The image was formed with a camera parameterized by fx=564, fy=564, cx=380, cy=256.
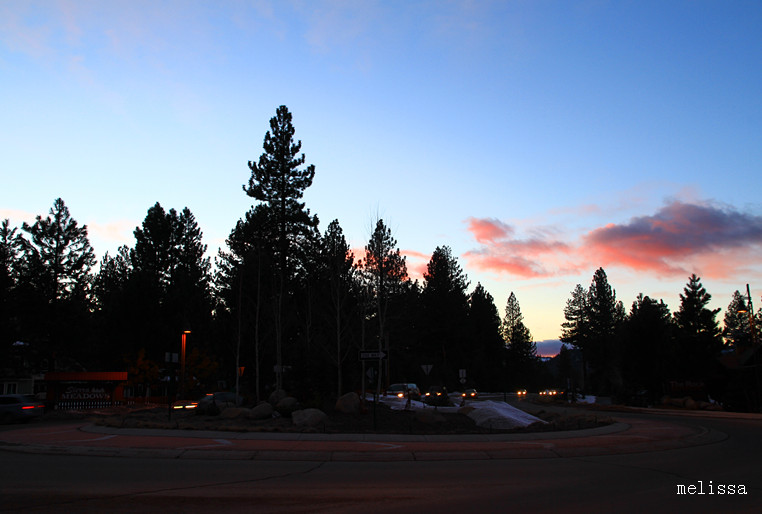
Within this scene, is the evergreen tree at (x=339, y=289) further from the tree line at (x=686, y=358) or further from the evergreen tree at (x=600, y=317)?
the evergreen tree at (x=600, y=317)

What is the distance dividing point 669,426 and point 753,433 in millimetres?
2999

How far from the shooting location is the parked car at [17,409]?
28.1m

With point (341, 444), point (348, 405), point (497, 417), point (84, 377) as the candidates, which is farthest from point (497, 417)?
point (84, 377)

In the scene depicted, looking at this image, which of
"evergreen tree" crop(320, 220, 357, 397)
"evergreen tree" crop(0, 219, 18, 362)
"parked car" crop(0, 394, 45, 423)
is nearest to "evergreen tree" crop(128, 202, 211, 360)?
"evergreen tree" crop(0, 219, 18, 362)

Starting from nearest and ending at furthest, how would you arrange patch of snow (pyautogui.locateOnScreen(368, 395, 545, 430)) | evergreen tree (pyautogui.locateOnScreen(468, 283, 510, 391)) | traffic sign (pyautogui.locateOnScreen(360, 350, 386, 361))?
traffic sign (pyautogui.locateOnScreen(360, 350, 386, 361))
patch of snow (pyautogui.locateOnScreen(368, 395, 545, 430))
evergreen tree (pyautogui.locateOnScreen(468, 283, 510, 391))

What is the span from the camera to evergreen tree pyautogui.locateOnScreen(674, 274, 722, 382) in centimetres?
4416

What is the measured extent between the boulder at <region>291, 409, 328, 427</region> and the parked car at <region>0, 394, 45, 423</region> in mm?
16545

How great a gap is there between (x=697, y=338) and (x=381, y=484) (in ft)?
139

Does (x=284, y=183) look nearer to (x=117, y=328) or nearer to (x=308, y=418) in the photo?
(x=117, y=328)

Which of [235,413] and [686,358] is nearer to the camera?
[235,413]

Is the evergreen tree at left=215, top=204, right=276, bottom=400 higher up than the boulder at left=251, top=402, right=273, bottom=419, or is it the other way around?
the evergreen tree at left=215, top=204, right=276, bottom=400

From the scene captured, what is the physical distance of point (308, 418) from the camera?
67.7 ft

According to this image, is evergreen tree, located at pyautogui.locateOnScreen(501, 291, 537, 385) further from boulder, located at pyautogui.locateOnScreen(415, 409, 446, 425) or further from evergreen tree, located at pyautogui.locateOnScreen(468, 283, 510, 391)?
boulder, located at pyautogui.locateOnScreen(415, 409, 446, 425)

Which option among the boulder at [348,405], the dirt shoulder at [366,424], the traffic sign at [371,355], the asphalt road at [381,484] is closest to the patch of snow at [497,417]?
the dirt shoulder at [366,424]
